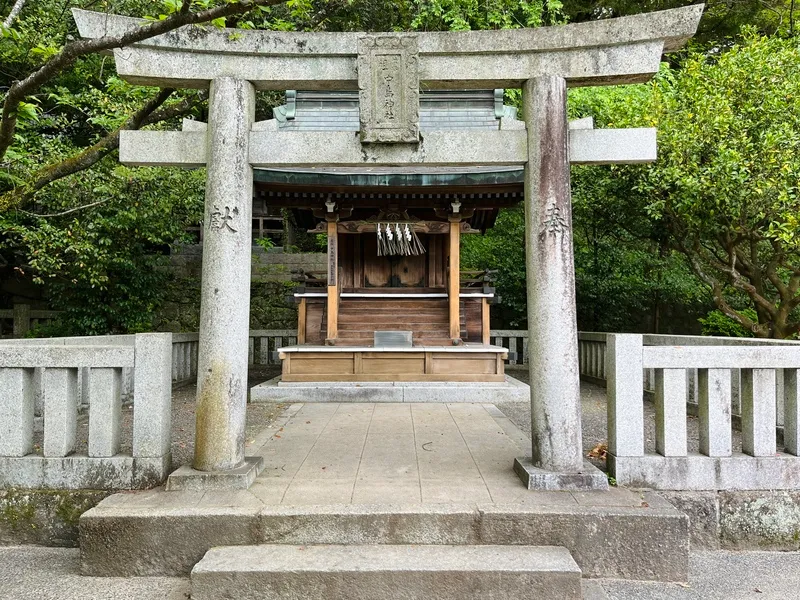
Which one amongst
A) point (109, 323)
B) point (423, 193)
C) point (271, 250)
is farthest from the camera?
point (271, 250)

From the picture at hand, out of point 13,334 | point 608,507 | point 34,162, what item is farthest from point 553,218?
point 13,334

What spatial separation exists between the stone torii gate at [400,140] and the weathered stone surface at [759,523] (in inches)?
49.0

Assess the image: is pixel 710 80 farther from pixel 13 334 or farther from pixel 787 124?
pixel 13 334

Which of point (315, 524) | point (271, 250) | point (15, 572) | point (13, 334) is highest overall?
point (271, 250)

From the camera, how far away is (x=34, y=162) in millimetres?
8094

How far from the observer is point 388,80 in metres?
3.93

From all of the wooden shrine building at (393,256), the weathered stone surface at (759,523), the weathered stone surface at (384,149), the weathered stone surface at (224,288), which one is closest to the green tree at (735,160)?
the wooden shrine building at (393,256)

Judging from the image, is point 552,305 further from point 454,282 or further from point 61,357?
point 454,282

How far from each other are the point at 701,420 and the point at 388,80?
146 inches

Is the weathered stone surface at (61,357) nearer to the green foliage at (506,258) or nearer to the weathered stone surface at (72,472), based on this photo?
the weathered stone surface at (72,472)

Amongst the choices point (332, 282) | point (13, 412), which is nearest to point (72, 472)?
point (13, 412)

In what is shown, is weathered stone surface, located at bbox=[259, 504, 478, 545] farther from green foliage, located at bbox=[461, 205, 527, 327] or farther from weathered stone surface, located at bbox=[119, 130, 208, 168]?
green foliage, located at bbox=[461, 205, 527, 327]

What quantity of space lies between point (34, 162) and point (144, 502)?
727 cm

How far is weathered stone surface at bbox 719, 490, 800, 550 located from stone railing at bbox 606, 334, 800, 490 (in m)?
0.12
